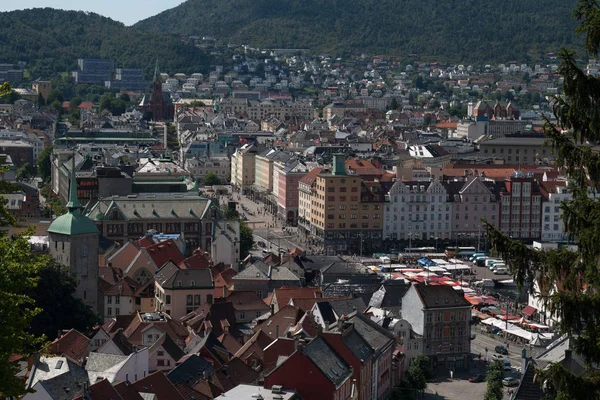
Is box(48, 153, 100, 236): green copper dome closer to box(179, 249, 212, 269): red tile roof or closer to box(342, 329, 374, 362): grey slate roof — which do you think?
box(179, 249, 212, 269): red tile roof

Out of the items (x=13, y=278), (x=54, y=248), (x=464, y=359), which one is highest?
(x=13, y=278)

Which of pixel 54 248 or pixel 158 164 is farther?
pixel 158 164

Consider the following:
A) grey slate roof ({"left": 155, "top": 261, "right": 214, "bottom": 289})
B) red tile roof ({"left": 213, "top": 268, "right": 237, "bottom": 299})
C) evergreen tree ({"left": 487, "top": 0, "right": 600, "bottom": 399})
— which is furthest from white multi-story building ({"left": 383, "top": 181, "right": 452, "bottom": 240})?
evergreen tree ({"left": 487, "top": 0, "right": 600, "bottom": 399})

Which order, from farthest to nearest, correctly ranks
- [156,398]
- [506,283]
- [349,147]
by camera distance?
1. [349,147]
2. [506,283]
3. [156,398]

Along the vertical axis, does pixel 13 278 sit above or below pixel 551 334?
above

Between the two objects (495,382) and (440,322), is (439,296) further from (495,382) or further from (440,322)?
(495,382)

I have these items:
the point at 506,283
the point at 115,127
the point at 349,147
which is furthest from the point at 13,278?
the point at 115,127

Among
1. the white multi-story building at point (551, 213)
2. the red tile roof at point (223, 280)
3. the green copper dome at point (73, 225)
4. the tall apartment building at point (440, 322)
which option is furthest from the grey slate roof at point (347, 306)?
the white multi-story building at point (551, 213)

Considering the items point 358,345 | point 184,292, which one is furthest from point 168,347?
point 184,292

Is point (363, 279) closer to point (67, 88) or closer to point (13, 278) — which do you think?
point (13, 278)
